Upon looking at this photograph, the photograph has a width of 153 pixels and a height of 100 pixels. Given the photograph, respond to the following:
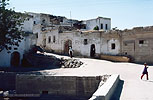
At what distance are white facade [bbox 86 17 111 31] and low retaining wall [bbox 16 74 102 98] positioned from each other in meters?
25.9

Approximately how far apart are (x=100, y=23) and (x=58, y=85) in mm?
26208

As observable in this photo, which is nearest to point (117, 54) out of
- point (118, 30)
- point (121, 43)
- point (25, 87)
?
point (121, 43)

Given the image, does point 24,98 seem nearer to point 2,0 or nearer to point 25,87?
point 25,87

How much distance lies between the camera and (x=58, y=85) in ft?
40.9

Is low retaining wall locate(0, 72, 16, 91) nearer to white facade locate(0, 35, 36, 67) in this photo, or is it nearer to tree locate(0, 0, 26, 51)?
tree locate(0, 0, 26, 51)

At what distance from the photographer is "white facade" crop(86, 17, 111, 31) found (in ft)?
120

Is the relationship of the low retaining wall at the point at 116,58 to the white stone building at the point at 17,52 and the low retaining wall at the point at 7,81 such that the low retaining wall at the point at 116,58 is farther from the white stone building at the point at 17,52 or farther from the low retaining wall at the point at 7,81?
the low retaining wall at the point at 7,81

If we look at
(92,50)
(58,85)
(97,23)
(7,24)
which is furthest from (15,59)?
(97,23)

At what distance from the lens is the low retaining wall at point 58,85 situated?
11.8 m

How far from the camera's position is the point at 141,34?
761 inches

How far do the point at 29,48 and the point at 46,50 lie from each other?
6.95 meters

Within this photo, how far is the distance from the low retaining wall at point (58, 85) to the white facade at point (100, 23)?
84.9 ft

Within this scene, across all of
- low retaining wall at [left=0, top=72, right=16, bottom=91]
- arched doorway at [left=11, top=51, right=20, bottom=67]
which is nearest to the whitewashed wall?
arched doorway at [left=11, top=51, right=20, bottom=67]

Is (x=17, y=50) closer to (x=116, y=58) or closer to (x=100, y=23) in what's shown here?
(x=116, y=58)
